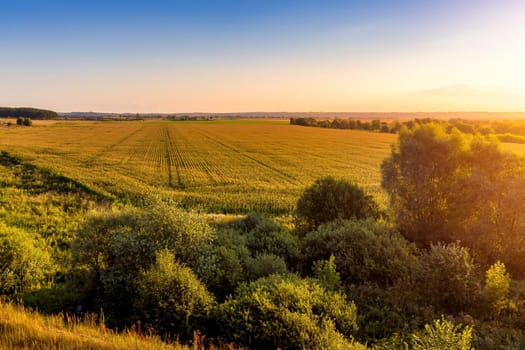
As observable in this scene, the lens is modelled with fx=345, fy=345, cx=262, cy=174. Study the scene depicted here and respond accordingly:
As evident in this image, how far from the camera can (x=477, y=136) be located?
56.4ft

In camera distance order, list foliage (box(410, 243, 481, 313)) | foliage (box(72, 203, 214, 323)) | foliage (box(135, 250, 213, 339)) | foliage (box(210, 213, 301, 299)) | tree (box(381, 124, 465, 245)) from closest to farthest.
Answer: foliage (box(135, 250, 213, 339)) → foliage (box(72, 203, 214, 323)) → foliage (box(410, 243, 481, 313)) → foliage (box(210, 213, 301, 299)) → tree (box(381, 124, 465, 245))

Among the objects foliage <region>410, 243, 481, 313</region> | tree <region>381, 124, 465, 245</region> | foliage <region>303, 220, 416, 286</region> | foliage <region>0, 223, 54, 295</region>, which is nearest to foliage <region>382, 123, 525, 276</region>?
tree <region>381, 124, 465, 245</region>

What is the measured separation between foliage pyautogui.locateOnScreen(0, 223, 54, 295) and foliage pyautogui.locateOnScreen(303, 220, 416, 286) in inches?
363

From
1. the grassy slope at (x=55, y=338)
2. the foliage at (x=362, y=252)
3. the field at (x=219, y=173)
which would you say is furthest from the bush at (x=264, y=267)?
the field at (x=219, y=173)

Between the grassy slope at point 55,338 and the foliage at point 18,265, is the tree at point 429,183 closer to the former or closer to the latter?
the grassy slope at point 55,338

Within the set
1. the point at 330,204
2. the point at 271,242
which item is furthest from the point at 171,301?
the point at 330,204

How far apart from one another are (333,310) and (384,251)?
5136 millimetres

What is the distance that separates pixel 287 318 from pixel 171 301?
10.1 feet

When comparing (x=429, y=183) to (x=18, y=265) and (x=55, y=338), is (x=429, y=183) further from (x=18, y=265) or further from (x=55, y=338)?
(x=18, y=265)

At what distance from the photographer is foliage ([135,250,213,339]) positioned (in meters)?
8.69

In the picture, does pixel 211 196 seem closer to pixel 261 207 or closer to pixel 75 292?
pixel 261 207

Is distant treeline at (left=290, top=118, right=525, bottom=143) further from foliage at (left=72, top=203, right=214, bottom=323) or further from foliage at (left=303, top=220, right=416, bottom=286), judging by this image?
foliage at (left=72, top=203, right=214, bottom=323)

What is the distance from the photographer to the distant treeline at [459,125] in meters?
55.4

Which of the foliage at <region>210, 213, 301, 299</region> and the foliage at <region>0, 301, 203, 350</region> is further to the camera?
the foliage at <region>210, 213, 301, 299</region>
